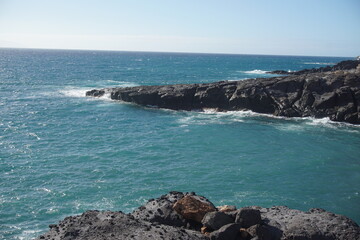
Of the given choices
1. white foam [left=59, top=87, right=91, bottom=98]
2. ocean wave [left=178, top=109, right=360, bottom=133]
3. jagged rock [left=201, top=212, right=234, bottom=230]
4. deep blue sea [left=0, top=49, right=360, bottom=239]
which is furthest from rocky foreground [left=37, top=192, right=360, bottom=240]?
white foam [left=59, top=87, right=91, bottom=98]

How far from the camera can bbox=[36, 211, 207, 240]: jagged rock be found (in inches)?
504

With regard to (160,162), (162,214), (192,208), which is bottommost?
(160,162)

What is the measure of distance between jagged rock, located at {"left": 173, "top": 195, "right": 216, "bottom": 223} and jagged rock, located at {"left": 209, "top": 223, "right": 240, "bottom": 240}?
5.42 ft

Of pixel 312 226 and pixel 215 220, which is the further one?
pixel 215 220

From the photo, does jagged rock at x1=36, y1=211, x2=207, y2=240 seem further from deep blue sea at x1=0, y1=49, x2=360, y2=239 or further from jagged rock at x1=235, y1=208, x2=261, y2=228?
deep blue sea at x1=0, y1=49, x2=360, y2=239

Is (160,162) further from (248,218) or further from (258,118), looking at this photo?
(258,118)

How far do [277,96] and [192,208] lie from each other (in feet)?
142

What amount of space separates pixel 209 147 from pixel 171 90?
89.2 ft

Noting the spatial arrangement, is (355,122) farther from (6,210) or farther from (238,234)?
(6,210)

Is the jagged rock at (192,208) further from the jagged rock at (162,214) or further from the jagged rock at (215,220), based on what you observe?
the jagged rock at (215,220)

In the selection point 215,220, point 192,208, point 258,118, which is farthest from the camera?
point 258,118

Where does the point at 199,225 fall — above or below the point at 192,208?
below

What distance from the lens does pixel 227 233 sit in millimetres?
13203

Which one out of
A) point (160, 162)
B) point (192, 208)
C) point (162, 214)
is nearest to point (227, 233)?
point (192, 208)
